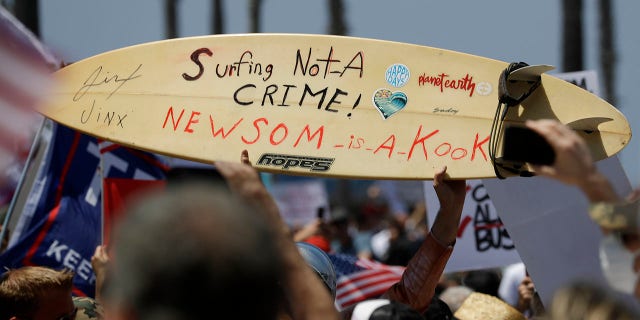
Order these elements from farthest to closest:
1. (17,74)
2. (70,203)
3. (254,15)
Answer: (254,15) < (70,203) < (17,74)

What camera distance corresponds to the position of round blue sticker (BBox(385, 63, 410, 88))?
3.19 metres

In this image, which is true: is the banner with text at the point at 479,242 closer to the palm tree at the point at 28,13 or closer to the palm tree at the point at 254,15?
the palm tree at the point at 28,13

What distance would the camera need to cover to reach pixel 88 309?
305 centimetres

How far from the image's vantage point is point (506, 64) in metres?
3.14

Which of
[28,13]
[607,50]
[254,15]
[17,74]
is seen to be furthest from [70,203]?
[254,15]

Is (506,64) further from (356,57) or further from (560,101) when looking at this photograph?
(356,57)

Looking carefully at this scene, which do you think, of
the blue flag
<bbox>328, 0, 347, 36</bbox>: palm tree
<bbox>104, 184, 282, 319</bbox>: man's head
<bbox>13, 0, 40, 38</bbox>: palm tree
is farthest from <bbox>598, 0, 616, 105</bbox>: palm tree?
<bbox>104, 184, 282, 319</bbox>: man's head

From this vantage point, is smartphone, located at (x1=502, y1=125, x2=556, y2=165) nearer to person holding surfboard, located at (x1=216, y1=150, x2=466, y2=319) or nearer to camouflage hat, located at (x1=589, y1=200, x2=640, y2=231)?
camouflage hat, located at (x1=589, y1=200, x2=640, y2=231)

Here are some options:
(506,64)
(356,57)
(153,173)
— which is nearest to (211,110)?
(356,57)

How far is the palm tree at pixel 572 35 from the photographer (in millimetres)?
12336

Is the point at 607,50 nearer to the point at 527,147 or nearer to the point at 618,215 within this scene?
the point at 527,147

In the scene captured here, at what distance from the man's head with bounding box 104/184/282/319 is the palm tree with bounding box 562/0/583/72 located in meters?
11.7

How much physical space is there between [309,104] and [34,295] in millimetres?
1144

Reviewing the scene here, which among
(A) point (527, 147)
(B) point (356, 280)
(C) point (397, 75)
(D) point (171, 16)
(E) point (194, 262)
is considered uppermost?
(D) point (171, 16)
